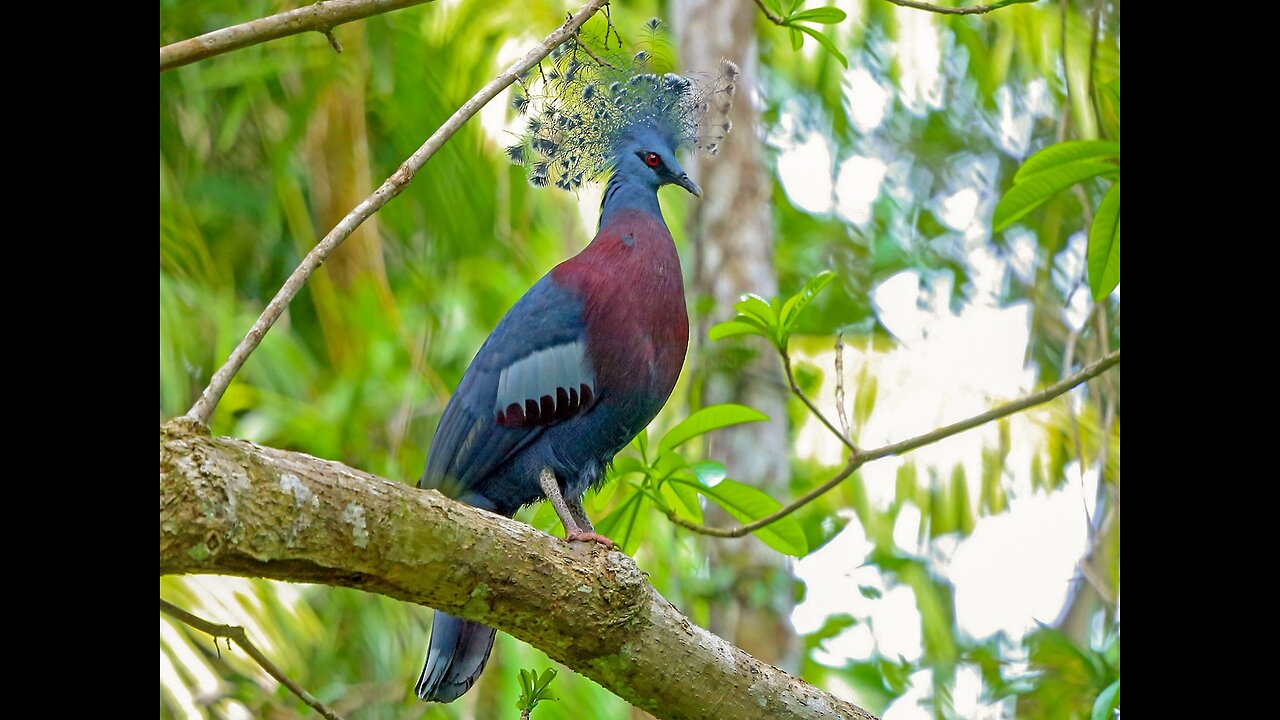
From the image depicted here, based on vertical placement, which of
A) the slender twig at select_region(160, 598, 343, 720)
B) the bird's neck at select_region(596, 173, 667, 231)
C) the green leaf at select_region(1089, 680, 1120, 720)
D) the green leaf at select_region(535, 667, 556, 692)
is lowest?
the slender twig at select_region(160, 598, 343, 720)

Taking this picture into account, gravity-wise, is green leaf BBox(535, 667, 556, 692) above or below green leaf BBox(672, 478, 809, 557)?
below

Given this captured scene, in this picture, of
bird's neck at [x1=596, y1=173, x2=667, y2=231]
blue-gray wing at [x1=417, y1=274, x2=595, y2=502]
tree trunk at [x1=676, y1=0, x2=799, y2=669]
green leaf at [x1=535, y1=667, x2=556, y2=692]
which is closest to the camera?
green leaf at [x1=535, y1=667, x2=556, y2=692]

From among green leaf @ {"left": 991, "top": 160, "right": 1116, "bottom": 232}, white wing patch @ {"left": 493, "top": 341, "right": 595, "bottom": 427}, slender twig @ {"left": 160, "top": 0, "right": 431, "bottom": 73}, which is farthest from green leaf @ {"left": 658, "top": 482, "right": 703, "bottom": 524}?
slender twig @ {"left": 160, "top": 0, "right": 431, "bottom": 73}

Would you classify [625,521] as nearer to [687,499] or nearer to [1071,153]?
[687,499]

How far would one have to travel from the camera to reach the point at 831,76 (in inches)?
264

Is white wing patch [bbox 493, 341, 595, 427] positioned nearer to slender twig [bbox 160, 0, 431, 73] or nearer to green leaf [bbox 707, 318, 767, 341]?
green leaf [bbox 707, 318, 767, 341]

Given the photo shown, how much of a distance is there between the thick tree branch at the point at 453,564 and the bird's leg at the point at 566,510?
9 cm

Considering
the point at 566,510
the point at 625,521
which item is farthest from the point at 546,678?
the point at 625,521

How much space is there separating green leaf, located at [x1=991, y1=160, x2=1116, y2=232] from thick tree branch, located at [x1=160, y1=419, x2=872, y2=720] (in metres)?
1.05

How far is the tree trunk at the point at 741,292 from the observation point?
3.94m

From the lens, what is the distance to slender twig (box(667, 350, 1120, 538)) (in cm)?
213

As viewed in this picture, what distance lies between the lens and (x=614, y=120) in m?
2.67

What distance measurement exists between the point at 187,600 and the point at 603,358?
85.9 inches
